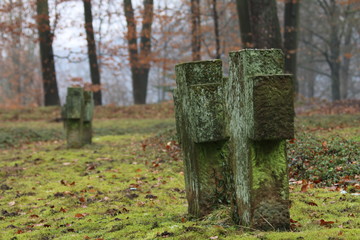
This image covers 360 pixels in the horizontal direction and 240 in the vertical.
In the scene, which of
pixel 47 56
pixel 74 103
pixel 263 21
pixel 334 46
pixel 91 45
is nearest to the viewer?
pixel 74 103

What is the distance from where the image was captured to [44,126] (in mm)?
17672

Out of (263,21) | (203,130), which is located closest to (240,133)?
(203,130)

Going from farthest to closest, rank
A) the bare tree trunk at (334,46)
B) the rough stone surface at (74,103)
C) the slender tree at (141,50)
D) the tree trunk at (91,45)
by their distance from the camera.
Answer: the bare tree trunk at (334,46) < the slender tree at (141,50) < the tree trunk at (91,45) < the rough stone surface at (74,103)

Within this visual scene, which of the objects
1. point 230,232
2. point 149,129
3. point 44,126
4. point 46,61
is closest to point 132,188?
point 230,232

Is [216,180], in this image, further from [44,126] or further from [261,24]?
[44,126]

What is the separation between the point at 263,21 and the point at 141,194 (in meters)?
9.69

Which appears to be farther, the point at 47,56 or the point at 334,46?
the point at 334,46

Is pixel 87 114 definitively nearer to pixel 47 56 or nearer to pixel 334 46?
pixel 47 56

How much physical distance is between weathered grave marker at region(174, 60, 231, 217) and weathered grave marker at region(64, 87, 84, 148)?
23.7 feet

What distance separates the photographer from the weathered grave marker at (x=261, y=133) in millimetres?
2994

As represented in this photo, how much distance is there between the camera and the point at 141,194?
625 cm

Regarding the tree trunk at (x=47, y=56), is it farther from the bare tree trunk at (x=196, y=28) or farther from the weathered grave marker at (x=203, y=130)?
the weathered grave marker at (x=203, y=130)

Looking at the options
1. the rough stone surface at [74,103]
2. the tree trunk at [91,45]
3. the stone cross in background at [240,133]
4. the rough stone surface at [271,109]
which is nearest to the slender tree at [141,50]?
the tree trunk at [91,45]

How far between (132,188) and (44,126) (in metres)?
12.2
